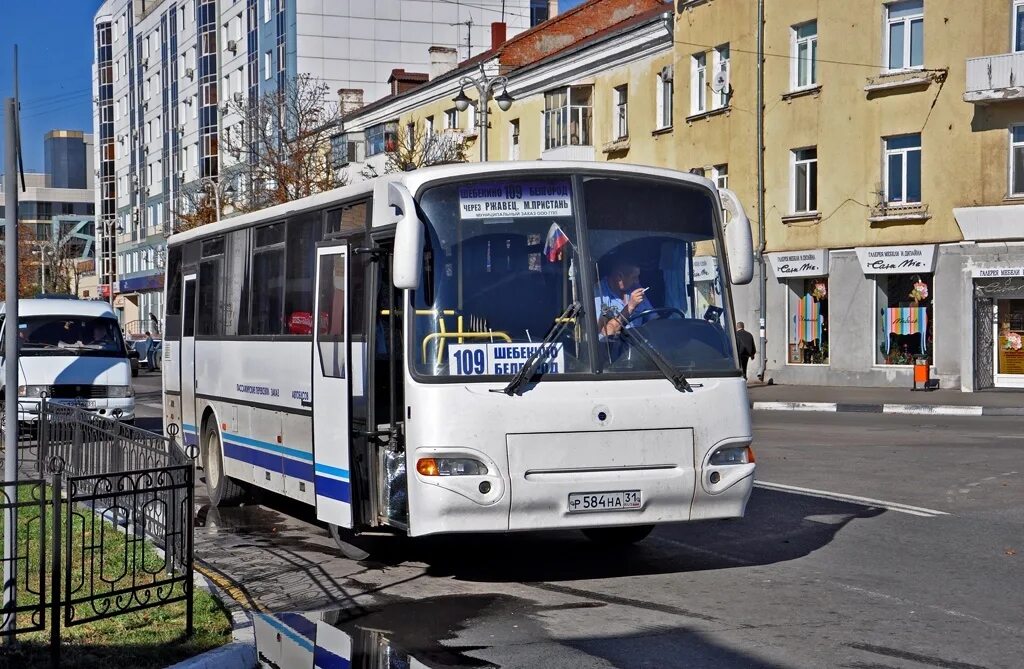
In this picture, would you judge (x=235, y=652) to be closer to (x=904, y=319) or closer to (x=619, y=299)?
(x=619, y=299)

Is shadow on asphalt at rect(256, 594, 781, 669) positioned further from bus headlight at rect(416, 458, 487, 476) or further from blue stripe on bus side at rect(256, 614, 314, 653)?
bus headlight at rect(416, 458, 487, 476)

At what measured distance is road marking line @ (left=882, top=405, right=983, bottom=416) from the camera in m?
27.3

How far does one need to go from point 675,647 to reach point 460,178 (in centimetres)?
346

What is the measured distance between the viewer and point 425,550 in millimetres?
10797

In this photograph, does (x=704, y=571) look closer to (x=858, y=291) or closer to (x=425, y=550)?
(x=425, y=550)

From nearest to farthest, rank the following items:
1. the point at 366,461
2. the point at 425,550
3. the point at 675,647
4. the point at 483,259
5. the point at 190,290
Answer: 1. the point at 675,647
2. the point at 483,259
3. the point at 366,461
4. the point at 425,550
5. the point at 190,290

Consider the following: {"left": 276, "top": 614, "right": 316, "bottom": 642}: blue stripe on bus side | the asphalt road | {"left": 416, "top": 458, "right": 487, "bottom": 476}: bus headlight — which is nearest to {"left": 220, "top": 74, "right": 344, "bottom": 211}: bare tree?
the asphalt road

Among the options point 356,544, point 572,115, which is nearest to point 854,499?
point 356,544

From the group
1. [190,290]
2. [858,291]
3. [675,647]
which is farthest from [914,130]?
[675,647]

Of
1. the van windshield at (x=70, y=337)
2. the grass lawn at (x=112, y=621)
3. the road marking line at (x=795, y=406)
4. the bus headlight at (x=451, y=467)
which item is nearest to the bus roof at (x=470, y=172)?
the bus headlight at (x=451, y=467)

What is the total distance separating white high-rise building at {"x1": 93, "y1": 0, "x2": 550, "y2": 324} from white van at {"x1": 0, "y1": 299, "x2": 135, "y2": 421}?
123ft

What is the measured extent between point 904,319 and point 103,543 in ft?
93.6

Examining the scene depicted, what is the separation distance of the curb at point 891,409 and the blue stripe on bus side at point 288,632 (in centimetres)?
2115

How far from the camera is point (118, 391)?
22.2m
